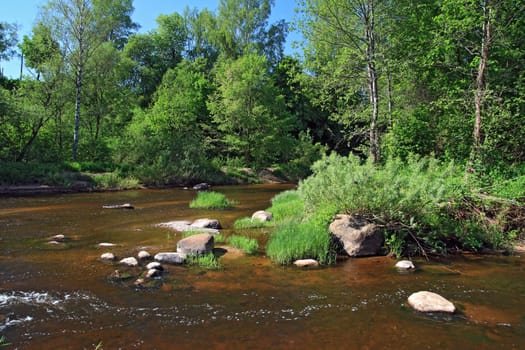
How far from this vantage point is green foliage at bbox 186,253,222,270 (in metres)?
8.57

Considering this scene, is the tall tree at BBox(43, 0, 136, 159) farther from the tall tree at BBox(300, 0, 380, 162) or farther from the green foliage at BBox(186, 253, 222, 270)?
the green foliage at BBox(186, 253, 222, 270)

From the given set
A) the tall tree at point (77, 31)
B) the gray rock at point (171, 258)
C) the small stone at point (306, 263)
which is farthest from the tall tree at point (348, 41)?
the tall tree at point (77, 31)

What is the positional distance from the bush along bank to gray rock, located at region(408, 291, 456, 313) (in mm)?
2710

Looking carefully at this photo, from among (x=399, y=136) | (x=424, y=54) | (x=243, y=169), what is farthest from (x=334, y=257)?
(x=243, y=169)

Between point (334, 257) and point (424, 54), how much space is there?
1108 cm

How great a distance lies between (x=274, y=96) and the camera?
138 feet

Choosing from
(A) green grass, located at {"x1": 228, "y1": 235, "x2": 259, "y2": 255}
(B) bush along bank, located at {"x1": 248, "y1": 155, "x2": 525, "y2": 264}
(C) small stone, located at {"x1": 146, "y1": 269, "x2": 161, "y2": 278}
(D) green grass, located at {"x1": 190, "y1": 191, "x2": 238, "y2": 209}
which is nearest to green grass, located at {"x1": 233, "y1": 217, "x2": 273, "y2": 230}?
(A) green grass, located at {"x1": 228, "y1": 235, "x2": 259, "y2": 255}

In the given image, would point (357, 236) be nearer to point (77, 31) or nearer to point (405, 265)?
point (405, 265)

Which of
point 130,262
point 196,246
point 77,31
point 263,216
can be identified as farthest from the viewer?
point 77,31

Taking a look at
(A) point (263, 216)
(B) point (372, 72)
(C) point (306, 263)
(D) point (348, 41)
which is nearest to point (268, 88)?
(D) point (348, 41)

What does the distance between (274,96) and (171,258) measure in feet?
115

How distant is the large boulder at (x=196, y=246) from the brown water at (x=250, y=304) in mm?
597

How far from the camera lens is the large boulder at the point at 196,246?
30.2 ft

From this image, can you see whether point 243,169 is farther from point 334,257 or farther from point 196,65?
point 334,257
